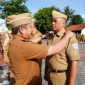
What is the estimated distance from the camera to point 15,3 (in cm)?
6569

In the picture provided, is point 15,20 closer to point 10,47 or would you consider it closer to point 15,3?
point 10,47

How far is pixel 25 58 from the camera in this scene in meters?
4.22

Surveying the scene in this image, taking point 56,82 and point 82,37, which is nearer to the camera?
point 56,82

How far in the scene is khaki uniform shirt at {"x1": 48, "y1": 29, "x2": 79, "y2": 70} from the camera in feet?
16.2

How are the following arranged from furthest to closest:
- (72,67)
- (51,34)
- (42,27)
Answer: (42,27) → (51,34) → (72,67)

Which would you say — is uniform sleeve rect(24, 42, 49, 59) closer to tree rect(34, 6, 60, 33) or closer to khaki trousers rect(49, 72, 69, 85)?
khaki trousers rect(49, 72, 69, 85)

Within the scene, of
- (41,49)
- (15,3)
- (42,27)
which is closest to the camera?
(41,49)

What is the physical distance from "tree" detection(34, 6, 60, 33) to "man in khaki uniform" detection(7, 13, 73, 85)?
284 ft

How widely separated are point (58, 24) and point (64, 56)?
53 centimetres

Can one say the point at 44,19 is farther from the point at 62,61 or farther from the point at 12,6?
the point at 62,61

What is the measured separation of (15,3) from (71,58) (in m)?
61.6

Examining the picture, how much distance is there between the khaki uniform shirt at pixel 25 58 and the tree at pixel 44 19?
86638mm

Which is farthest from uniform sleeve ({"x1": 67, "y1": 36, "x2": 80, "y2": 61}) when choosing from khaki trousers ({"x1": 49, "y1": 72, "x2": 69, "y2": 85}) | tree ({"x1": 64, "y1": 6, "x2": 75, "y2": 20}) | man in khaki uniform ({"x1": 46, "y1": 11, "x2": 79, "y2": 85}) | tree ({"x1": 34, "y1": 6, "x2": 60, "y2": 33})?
tree ({"x1": 64, "y1": 6, "x2": 75, "y2": 20})

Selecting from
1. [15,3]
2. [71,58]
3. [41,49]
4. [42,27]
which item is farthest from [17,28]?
[42,27]
